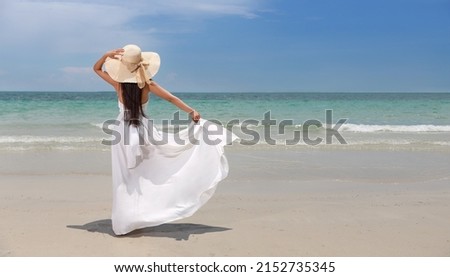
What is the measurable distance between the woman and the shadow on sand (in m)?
0.13

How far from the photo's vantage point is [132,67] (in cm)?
532

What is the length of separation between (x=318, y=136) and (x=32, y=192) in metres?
10.5

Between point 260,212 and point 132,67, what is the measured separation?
237cm

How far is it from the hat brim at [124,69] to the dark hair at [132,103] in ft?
0.22

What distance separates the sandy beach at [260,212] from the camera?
513cm

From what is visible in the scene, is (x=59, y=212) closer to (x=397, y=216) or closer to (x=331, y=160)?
(x=397, y=216)

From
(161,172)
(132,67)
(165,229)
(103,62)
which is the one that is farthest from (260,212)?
(103,62)

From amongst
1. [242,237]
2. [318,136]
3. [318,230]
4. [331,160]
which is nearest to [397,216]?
[318,230]

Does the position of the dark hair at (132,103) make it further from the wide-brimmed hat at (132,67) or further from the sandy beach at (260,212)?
the sandy beach at (260,212)

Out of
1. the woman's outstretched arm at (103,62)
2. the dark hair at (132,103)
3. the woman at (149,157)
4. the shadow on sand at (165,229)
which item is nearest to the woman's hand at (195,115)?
the woman at (149,157)

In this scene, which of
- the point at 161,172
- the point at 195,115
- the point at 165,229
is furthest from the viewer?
the point at 165,229

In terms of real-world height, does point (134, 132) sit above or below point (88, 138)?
above

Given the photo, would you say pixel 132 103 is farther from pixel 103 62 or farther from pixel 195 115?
pixel 195 115

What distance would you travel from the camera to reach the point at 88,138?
15.4 metres
